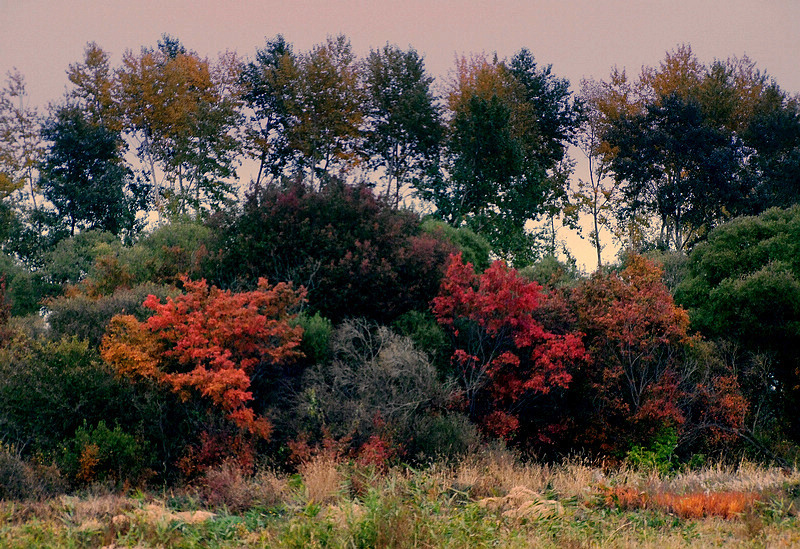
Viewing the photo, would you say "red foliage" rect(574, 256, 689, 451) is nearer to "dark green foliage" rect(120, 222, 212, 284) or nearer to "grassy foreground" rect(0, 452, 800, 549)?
"grassy foreground" rect(0, 452, 800, 549)

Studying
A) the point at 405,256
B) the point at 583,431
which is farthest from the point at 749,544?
the point at 405,256

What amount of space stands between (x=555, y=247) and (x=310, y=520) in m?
30.3

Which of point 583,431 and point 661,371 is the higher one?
point 661,371

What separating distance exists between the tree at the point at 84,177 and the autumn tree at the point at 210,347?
67.2ft

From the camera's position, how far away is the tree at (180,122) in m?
36.1

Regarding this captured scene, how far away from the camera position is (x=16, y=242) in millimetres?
35750

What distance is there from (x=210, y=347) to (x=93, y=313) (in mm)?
4597

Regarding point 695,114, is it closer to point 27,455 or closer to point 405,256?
point 405,256

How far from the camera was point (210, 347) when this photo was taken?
15.0 metres

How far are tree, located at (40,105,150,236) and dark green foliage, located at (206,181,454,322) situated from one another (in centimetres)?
1706

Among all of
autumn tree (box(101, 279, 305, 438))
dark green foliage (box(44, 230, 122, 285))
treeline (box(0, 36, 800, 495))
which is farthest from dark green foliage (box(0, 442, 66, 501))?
dark green foliage (box(44, 230, 122, 285))

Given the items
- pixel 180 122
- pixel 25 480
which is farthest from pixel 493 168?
pixel 25 480

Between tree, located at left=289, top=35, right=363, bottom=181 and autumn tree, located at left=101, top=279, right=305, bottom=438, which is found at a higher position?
tree, located at left=289, top=35, right=363, bottom=181

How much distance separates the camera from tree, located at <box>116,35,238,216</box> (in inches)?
1421
